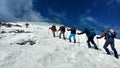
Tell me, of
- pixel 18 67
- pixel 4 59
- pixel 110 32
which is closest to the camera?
pixel 18 67

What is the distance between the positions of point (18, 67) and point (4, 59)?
62.0 inches

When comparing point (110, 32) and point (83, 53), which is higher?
point (110, 32)

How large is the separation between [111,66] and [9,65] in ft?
24.7

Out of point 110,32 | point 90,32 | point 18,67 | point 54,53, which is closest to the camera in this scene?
point 18,67

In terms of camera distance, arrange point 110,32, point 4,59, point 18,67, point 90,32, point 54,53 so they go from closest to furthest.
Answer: point 18,67 < point 4,59 < point 54,53 < point 110,32 < point 90,32

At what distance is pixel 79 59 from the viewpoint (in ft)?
56.2

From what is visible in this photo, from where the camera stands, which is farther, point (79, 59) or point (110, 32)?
point (110, 32)

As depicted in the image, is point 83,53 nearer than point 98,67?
No

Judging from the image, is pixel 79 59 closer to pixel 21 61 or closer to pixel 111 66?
pixel 111 66

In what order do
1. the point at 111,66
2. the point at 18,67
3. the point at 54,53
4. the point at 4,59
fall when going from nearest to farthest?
the point at 18,67 < the point at 4,59 < the point at 111,66 < the point at 54,53

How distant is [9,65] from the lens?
1468cm

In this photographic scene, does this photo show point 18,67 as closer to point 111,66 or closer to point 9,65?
point 9,65

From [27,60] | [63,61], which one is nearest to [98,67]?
[63,61]

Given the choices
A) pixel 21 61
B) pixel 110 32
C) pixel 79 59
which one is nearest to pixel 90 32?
pixel 110 32
